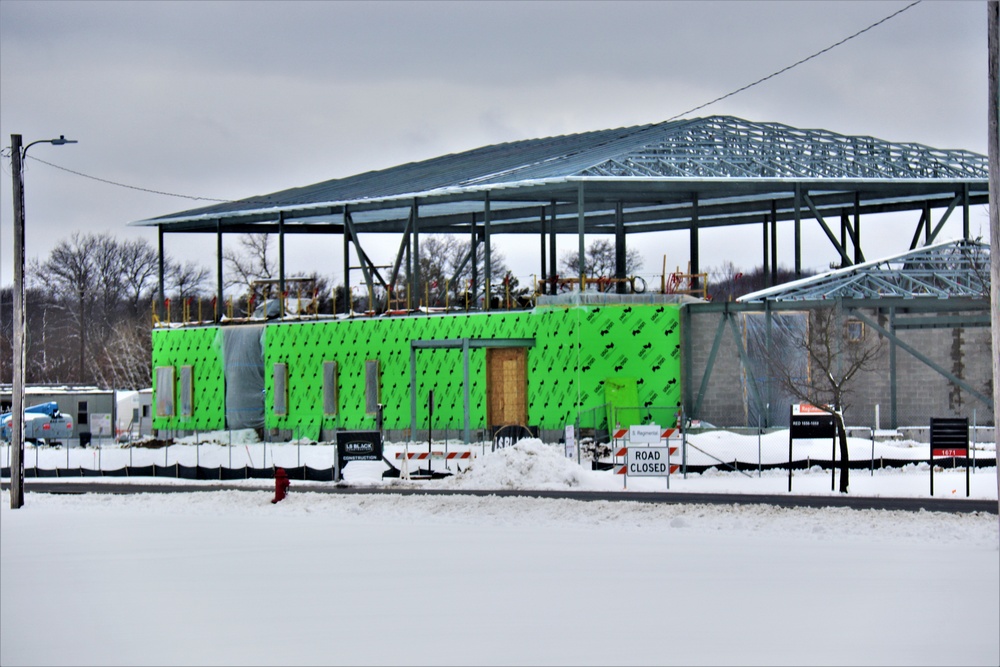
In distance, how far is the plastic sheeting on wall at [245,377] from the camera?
56.8 m

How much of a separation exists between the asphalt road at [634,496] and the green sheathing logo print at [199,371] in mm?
18488

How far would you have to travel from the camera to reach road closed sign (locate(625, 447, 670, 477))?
108ft

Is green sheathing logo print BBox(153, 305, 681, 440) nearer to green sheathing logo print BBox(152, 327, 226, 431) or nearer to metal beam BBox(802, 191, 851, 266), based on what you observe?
green sheathing logo print BBox(152, 327, 226, 431)

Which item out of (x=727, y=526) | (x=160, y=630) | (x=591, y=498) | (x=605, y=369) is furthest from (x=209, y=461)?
(x=160, y=630)

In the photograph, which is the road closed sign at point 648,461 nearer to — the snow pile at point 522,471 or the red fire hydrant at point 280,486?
the snow pile at point 522,471

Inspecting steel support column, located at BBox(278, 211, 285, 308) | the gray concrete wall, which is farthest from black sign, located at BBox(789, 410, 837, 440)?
steel support column, located at BBox(278, 211, 285, 308)

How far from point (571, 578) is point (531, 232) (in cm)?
4752

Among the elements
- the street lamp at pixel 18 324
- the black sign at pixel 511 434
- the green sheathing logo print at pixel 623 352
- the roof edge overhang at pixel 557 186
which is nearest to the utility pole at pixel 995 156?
the street lamp at pixel 18 324

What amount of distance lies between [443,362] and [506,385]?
269 cm

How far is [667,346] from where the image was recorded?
46.3 m

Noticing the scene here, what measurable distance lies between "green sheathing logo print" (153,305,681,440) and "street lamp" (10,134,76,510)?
1946 cm

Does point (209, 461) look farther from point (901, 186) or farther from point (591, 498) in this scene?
point (901, 186)

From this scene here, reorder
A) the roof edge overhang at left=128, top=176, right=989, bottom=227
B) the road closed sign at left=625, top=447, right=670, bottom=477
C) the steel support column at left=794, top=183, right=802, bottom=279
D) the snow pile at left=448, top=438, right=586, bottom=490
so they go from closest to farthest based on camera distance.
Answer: the road closed sign at left=625, top=447, right=670, bottom=477
the snow pile at left=448, top=438, right=586, bottom=490
the roof edge overhang at left=128, top=176, right=989, bottom=227
the steel support column at left=794, top=183, right=802, bottom=279

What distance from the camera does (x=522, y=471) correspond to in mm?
35375
